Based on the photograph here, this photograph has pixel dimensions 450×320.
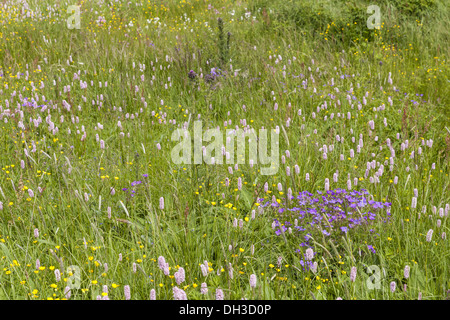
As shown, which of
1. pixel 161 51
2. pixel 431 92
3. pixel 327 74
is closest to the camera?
pixel 431 92

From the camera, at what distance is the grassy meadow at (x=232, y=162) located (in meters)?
2.29

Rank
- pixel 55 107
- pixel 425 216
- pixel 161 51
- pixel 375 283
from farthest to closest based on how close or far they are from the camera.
Answer: pixel 161 51, pixel 55 107, pixel 425 216, pixel 375 283

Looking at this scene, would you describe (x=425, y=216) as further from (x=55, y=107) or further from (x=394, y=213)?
(x=55, y=107)

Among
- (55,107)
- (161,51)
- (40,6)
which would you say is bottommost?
(55,107)

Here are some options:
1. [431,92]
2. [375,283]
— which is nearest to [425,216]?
[375,283]

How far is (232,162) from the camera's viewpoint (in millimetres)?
3439

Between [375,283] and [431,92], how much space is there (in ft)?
11.4

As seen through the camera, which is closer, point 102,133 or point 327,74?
point 102,133

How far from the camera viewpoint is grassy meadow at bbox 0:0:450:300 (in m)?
2.29

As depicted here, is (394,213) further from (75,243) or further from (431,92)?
(431,92)

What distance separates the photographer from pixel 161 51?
19.2ft

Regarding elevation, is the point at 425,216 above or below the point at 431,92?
below
